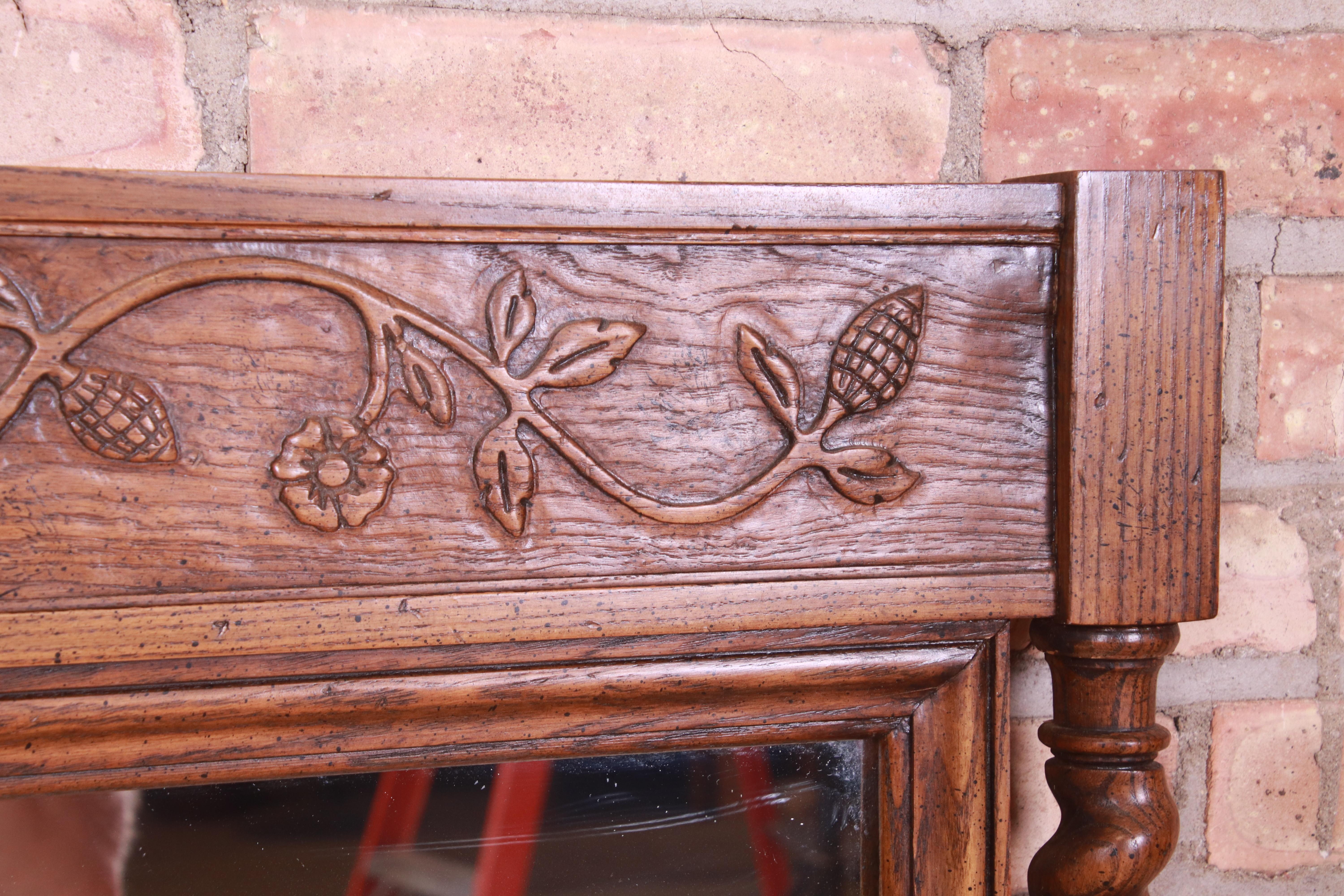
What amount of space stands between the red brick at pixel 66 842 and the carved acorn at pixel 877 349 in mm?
473

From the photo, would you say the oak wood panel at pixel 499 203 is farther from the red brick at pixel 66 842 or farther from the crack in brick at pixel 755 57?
the red brick at pixel 66 842

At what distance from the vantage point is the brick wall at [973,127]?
57 centimetres

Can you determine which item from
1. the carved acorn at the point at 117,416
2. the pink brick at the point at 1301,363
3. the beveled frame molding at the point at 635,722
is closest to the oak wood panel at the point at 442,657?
the beveled frame molding at the point at 635,722

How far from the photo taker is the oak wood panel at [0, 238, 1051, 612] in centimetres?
45

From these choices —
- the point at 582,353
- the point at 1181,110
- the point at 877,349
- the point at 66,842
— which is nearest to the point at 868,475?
the point at 877,349

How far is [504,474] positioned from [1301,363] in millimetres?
604

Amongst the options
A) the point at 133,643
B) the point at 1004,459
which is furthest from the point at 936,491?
the point at 133,643

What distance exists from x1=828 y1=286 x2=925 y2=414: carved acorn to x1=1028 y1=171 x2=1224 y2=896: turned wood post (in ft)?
0.30

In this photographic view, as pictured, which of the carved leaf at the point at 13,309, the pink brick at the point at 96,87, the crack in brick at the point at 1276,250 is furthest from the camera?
the crack in brick at the point at 1276,250

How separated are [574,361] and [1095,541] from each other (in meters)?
0.32

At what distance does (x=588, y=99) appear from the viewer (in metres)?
0.60

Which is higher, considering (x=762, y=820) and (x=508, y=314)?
(x=508, y=314)

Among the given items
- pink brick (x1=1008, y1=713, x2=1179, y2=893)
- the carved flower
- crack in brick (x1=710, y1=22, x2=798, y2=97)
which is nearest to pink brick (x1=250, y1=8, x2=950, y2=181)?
crack in brick (x1=710, y1=22, x2=798, y2=97)

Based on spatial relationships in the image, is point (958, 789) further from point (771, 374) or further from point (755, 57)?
point (755, 57)
